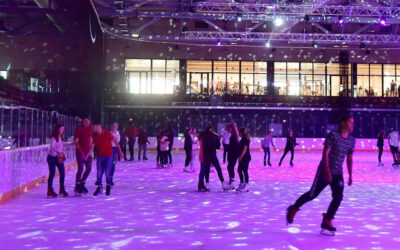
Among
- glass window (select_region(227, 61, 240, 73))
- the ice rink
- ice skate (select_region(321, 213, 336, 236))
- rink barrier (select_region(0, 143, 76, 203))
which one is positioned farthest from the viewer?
glass window (select_region(227, 61, 240, 73))

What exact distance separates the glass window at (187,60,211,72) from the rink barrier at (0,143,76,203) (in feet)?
83.4

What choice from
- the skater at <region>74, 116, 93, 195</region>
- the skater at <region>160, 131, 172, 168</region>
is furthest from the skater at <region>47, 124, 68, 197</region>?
the skater at <region>160, 131, 172, 168</region>

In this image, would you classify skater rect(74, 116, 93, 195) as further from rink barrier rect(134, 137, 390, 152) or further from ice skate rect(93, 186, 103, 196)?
rink barrier rect(134, 137, 390, 152)

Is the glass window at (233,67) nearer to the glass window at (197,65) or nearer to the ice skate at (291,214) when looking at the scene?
the glass window at (197,65)

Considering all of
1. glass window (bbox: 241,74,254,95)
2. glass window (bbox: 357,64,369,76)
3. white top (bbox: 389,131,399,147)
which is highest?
glass window (bbox: 357,64,369,76)

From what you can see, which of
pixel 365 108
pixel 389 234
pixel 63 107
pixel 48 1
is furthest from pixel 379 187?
pixel 365 108

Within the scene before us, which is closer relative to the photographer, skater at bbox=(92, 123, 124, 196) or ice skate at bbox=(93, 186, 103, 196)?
skater at bbox=(92, 123, 124, 196)

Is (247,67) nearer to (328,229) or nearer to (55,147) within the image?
(55,147)

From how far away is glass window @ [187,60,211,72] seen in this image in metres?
37.8

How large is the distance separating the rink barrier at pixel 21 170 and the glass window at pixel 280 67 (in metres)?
27.5

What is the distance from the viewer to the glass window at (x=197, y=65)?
37750mm

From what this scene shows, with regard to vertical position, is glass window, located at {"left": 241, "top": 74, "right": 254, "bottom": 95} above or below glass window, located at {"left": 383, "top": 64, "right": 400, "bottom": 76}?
below

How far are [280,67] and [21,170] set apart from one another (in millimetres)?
30396

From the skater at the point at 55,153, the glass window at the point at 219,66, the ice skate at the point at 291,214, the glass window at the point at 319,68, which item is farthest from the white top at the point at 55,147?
the glass window at the point at 319,68
